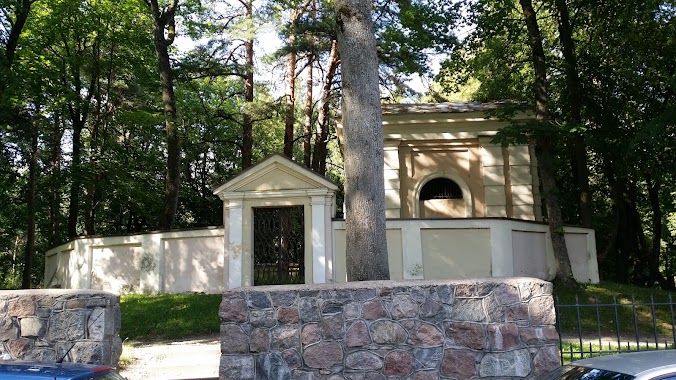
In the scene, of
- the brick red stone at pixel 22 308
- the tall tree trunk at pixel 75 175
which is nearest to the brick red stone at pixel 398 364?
the brick red stone at pixel 22 308

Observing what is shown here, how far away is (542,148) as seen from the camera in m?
16.1

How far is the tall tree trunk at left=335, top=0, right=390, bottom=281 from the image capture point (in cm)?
728

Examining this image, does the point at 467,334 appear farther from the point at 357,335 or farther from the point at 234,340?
the point at 234,340

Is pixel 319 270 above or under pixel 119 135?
under

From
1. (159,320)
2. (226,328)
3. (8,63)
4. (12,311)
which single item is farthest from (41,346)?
(8,63)

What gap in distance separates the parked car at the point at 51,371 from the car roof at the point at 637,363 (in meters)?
3.11

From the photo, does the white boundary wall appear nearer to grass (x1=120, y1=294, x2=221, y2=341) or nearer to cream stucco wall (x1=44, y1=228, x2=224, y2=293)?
cream stucco wall (x1=44, y1=228, x2=224, y2=293)

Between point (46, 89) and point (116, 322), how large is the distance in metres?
15.8

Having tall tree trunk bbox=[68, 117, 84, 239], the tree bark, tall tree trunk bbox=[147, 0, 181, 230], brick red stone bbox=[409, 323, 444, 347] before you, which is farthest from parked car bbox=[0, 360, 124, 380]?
tall tree trunk bbox=[68, 117, 84, 239]

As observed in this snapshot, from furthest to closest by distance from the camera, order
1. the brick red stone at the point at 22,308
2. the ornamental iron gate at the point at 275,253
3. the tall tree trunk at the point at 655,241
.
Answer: the tall tree trunk at the point at 655,241
the ornamental iron gate at the point at 275,253
the brick red stone at the point at 22,308

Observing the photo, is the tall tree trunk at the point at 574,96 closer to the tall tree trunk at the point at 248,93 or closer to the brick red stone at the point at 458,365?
the brick red stone at the point at 458,365

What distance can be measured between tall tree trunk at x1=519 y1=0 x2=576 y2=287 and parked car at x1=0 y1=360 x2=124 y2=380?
13608 mm

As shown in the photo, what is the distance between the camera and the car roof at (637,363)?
10.4ft

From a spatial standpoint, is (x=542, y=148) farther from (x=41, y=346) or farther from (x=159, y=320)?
(x=41, y=346)
